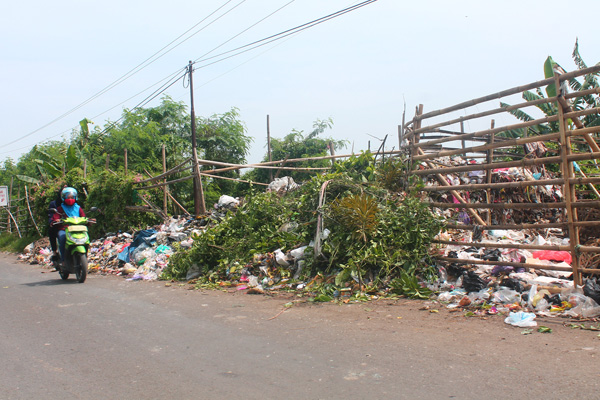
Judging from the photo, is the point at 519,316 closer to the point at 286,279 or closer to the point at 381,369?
the point at 381,369

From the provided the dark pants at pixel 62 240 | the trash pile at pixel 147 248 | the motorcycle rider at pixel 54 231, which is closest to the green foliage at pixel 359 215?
the trash pile at pixel 147 248

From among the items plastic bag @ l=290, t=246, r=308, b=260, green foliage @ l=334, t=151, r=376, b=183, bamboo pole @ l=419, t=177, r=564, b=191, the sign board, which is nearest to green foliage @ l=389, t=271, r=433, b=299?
bamboo pole @ l=419, t=177, r=564, b=191

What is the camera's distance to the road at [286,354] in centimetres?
326

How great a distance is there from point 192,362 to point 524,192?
22.6ft

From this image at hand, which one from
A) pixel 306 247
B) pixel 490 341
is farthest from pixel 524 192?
pixel 490 341

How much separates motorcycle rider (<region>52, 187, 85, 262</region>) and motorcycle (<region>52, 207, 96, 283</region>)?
2.6 inches

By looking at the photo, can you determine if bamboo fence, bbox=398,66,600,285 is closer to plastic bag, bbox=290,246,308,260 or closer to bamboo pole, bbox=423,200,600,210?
bamboo pole, bbox=423,200,600,210

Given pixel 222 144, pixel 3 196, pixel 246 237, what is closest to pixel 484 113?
pixel 246 237

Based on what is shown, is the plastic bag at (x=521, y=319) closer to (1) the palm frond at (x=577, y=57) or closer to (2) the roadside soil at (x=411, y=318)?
(2) the roadside soil at (x=411, y=318)

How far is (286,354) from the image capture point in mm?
4047

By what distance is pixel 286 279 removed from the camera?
7.14 meters

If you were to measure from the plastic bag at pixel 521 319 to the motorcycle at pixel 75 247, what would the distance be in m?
6.82

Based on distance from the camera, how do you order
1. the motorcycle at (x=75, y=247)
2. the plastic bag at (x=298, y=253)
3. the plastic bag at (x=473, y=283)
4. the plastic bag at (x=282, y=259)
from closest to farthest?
the plastic bag at (x=473, y=283) < the plastic bag at (x=298, y=253) < the plastic bag at (x=282, y=259) < the motorcycle at (x=75, y=247)

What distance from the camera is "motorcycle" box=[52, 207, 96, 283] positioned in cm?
816
